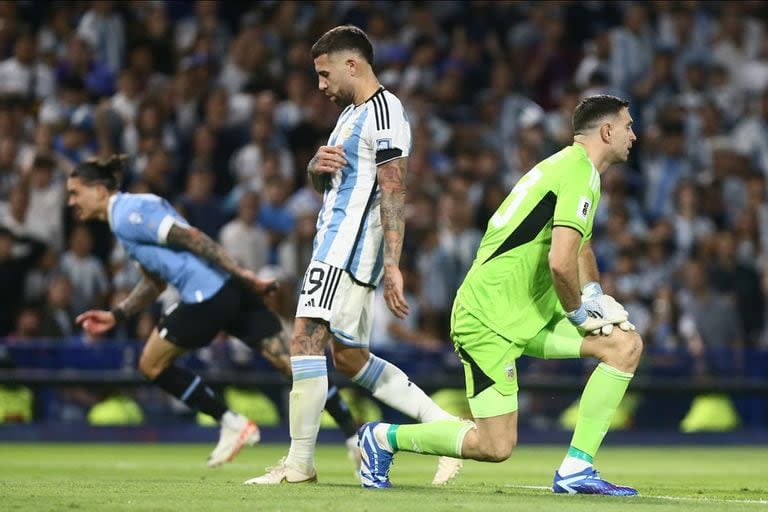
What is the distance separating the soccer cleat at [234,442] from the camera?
1063cm

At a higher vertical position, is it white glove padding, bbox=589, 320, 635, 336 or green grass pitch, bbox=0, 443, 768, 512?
white glove padding, bbox=589, 320, 635, 336

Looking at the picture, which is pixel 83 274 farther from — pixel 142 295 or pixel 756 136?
pixel 756 136

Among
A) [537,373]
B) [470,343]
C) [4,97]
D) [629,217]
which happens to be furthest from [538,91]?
[470,343]

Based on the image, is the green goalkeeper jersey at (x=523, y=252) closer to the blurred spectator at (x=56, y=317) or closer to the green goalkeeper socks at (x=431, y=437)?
the green goalkeeper socks at (x=431, y=437)

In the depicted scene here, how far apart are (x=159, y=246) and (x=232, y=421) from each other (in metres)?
1.41

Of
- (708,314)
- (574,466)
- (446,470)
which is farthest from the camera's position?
(708,314)

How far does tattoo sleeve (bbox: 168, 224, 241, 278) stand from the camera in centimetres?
1034

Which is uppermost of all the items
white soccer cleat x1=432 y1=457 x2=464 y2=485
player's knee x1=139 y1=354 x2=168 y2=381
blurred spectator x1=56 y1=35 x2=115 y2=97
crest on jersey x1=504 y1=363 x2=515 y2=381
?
blurred spectator x1=56 y1=35 x2=115 y2=97

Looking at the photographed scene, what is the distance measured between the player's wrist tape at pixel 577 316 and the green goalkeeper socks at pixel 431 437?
77 cm

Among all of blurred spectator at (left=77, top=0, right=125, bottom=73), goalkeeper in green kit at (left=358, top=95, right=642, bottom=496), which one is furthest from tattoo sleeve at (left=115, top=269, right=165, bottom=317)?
blurred spectator at (left=77, top=0, right=125, bottom=73)

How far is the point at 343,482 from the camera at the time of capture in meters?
9.07

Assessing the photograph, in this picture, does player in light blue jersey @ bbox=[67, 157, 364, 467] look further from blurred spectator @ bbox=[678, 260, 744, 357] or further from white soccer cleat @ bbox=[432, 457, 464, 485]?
blurred spectator @ bbox=[678, 260, 744, 357]

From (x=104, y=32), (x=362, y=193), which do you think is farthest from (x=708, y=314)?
(x=362, y=193)

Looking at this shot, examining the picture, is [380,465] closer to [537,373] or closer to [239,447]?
[239,447]
